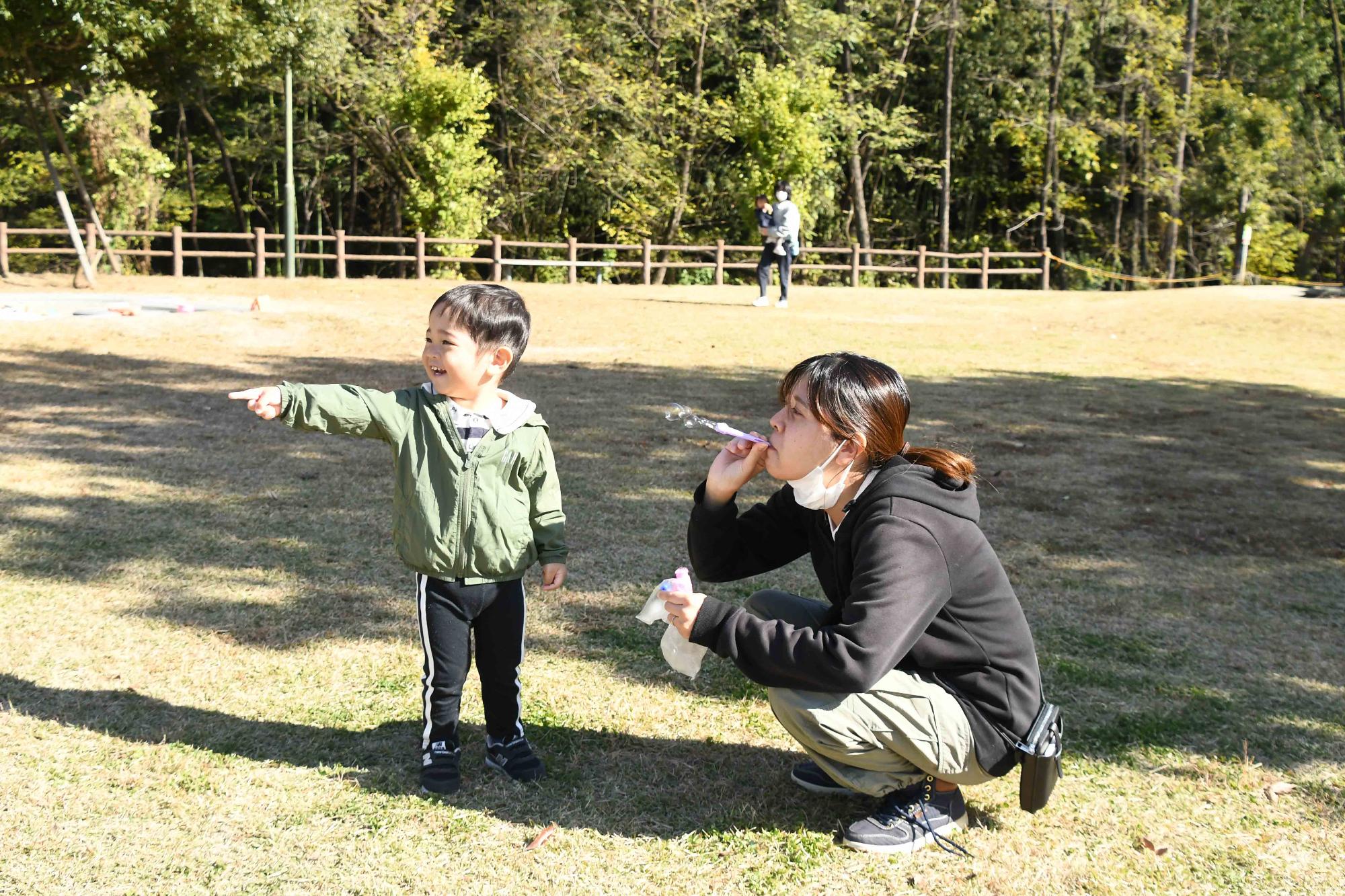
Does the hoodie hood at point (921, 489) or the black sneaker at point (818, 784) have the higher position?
the hoodie hood at point (921, 489)

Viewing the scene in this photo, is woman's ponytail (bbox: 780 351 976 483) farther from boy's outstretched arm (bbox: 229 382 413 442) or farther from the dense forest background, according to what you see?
the dense forest background

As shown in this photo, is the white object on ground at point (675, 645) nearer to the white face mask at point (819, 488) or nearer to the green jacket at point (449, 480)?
the white face mask at point (819, 488)

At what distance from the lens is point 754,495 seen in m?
6.87

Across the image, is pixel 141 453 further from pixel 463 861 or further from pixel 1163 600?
pixel 1163 600

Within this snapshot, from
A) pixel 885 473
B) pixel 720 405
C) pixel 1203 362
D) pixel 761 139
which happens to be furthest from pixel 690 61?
pixel 885 473

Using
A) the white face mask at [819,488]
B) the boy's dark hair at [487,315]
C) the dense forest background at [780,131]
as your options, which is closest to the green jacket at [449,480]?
the boy's dark hair at [487,315]

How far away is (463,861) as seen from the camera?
9.29 feet

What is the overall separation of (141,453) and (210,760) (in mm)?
4309

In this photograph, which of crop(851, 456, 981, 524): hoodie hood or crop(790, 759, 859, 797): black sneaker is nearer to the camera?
crop(851, 456, 981, 524): hoodie hood

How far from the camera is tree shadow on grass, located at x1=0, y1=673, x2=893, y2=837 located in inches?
122

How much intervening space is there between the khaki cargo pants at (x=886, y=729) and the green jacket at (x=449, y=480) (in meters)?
0.81

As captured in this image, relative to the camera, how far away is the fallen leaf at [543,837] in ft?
9.53

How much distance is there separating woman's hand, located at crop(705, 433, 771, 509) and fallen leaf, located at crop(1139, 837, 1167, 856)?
1.34m

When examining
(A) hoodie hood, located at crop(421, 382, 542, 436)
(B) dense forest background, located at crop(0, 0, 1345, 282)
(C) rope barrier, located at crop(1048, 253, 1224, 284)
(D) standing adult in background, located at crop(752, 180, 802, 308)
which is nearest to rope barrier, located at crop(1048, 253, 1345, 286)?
(C) rope barrier, located at crop(1048, 253, 1224, 284)
